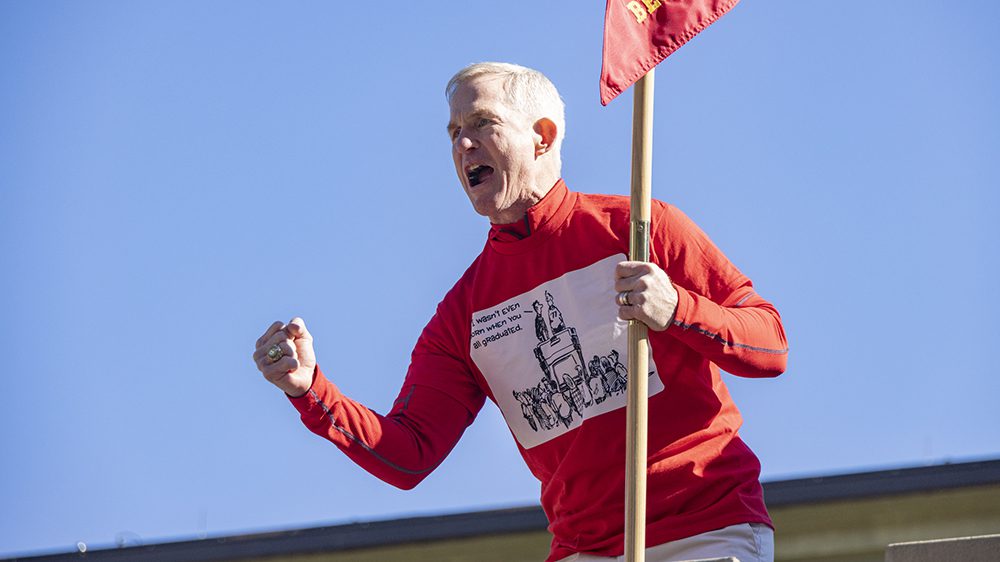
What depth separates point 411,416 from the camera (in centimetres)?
502

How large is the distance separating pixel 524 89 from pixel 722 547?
1670mm

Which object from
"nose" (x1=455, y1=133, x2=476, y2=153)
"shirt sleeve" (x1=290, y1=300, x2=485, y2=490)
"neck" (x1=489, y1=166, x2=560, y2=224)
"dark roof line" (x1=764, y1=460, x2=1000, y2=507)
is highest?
"nose" (x1=455, y1=133, x2=476, y2=153)

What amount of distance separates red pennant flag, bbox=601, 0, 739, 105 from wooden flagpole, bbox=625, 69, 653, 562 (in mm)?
62

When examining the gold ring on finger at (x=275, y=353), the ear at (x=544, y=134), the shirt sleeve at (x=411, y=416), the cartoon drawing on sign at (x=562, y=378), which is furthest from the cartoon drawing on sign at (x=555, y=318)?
the gold ring on finger at (x=275, y=353)

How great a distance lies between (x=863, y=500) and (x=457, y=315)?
7.12 ft

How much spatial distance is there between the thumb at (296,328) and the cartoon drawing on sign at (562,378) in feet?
2.39

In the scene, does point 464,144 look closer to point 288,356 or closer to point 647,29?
point 647,29

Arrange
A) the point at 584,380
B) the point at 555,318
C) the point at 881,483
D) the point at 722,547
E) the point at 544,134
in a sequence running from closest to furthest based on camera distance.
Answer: the point at 722,547 < the point at 584,380 < the point at 555,318 < the point at 544,134 < the point at 881,483

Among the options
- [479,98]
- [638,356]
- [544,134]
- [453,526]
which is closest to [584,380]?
[638,356]

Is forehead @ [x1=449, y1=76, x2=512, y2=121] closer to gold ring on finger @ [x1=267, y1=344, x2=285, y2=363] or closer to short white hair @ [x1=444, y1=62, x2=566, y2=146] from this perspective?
short white hair @ [x1=444, y1=62, x2=566, y2=146]

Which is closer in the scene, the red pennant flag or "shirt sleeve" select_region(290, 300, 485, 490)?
the red pennant flag

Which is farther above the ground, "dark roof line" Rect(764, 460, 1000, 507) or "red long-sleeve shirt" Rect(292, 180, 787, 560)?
"red long-sleeve shirt" Rect(292, 180, 787, 560)

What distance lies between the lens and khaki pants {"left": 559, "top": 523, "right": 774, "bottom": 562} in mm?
4344

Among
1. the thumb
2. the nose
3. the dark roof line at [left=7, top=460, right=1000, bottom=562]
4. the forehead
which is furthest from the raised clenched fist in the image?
the dark roof line at [left=7, top=460, right=1000, bottom=562]
